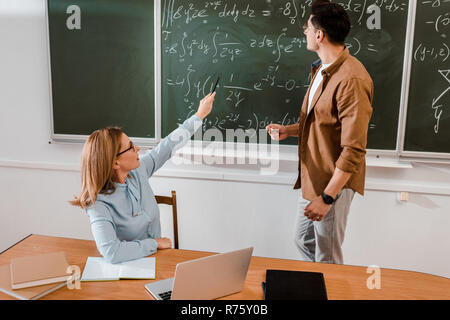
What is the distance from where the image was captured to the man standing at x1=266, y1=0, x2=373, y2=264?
1.88 meters

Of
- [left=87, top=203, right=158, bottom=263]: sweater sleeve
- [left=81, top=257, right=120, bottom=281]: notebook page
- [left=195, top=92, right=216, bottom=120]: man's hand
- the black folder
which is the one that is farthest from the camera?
[left=195, top=92, right=216, bottom=120]: man's hand

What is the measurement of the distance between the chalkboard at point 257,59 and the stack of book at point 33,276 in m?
1.54

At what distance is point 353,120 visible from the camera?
185 centimetres

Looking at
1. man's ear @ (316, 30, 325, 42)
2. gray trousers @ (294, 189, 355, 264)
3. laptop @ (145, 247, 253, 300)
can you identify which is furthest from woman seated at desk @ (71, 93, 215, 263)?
man's ear @ (316, 30, 325, 42)

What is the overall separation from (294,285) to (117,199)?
856 millimetres

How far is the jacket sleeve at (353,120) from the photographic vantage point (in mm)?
1858

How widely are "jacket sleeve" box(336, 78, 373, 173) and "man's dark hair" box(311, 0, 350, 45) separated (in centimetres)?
29

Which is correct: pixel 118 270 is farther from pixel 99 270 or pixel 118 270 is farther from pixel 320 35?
pixel 320 35

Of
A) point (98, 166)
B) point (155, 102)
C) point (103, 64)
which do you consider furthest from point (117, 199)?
point (103, 64)

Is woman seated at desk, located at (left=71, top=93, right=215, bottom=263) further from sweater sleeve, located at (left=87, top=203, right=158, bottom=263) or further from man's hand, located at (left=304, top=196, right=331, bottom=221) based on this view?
man's hand, located at (left=304, top=196, right=331, bottom=221)

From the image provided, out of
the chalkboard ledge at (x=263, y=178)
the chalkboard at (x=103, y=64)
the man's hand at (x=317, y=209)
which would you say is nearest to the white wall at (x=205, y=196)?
the chalkboard ledge at (x=263, y=178)

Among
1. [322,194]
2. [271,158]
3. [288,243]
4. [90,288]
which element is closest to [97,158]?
[90,288]

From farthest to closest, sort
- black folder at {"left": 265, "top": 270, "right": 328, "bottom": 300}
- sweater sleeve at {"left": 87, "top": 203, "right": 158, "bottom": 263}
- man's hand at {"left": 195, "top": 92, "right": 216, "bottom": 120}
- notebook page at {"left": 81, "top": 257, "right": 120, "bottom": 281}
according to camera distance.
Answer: man's hand at {"left": 195, "top": 92, "right": 216, "bottom": 120} → sweater sleeve at {"left": 87, "top": 203, "right": 158, "bottom": 263} → notebook page at {"left": 81, "top": 257, "right": 120, "bottom": 281} → black folder at {"left": 265, "top": 270, "right": 328, "bottom": 300}

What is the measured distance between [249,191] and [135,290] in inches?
61.2
